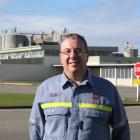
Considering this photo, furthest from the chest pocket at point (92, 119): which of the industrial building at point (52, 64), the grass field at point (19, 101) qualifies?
the industrial building at point (52, 64)

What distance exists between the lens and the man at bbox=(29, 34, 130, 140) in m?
3.85

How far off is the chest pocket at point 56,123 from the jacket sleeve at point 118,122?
413mm

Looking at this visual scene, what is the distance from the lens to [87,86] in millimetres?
3945

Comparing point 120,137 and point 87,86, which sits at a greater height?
point 87,86

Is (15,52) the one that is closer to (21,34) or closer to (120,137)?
(21,34)

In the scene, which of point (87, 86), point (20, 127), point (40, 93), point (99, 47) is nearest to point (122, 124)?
point (87, 86)

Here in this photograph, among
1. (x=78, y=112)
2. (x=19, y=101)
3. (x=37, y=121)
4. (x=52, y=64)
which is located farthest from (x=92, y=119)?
(x=52, y=64)

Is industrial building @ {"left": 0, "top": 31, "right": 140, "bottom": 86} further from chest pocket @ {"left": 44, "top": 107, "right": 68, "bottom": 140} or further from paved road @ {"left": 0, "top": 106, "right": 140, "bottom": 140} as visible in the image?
chest pocket @ {"left": 44, "top": 107, "right": 68, "bottom": 140}

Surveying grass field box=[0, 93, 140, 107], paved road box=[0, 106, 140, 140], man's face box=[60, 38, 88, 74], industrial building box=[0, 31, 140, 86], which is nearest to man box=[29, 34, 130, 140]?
man's face box=[60, 38, 88, 74]

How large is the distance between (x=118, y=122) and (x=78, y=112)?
369 mm

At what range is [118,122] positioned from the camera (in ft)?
13.2

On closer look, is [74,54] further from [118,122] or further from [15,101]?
[15,101]

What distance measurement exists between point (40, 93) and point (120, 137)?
72 cm

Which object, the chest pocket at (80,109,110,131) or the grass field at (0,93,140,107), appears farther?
the grass field at (0,93,140,107)
